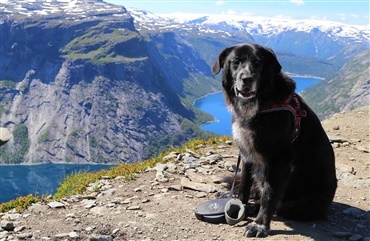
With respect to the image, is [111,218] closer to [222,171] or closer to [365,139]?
[222,171]

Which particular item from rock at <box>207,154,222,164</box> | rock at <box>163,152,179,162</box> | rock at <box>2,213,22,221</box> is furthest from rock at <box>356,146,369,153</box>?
rock at <box>2,213,22,221</box>

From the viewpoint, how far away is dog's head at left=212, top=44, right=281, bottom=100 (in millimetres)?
6234

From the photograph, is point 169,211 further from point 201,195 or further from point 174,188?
point 174,188

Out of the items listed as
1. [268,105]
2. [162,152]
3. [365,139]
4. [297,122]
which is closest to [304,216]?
[297,122]

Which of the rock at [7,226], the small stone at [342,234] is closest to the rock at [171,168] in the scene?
the rock at [7,226]

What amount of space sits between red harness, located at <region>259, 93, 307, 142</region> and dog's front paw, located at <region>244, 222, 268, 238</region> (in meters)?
1.62

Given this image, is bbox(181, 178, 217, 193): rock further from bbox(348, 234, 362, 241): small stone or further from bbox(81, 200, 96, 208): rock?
bbox(348, 234, 362, 241): small stone

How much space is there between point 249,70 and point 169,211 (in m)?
3.54

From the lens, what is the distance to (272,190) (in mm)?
6645

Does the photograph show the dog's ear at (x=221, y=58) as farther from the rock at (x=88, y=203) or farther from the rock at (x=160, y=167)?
the rock at (x=160, y=167)

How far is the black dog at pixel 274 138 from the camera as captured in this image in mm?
6492

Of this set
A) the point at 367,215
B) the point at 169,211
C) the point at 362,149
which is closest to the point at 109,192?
the point at 169,211

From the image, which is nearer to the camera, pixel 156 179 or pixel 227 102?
pixel 227 102

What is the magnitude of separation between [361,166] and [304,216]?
213 inches
